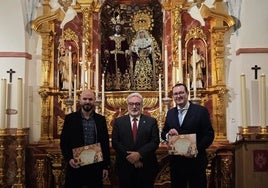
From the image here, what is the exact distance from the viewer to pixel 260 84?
4969 mm

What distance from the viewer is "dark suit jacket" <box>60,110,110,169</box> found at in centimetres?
355

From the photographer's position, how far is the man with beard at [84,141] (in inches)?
139

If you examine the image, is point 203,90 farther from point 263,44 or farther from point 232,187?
point 232,187

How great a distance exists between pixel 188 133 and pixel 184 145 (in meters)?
0.13

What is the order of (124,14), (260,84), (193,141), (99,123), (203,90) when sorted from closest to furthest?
(193,141)
(99,123)
(260,84)
(203,90)
(124,14)

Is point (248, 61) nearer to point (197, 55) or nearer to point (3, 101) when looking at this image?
point (197, 55)

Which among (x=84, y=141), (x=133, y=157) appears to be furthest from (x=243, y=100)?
(x=84, y=141)

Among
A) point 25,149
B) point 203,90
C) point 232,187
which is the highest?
point 203,90

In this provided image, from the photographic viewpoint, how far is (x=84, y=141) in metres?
3.56

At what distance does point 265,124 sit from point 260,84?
0.50 m

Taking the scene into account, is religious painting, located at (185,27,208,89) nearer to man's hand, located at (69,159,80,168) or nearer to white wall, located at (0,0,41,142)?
white wall, located at (0,0,41,142)

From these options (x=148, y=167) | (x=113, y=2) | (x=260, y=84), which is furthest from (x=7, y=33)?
(x=260, y=84)

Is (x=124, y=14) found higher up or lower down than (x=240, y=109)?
higher up

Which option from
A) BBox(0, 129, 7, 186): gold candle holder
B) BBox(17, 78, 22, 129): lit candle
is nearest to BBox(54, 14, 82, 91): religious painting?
BBox(17, 78, 22, 129): lit candle
